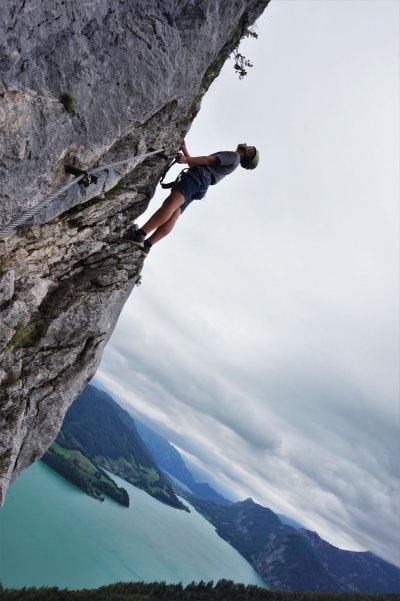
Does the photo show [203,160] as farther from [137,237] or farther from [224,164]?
[137,237]

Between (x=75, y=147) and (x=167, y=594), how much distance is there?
12486 cm

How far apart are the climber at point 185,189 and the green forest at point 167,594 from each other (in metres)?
81.0

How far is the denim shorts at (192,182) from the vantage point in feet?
32.9

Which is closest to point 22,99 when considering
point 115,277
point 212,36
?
point 115,277

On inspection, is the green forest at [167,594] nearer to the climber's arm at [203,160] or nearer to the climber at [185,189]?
the climber at [185,189]

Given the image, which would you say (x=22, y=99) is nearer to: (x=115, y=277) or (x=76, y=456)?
(x=115, y=277)

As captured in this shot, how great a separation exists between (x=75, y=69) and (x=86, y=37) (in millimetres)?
801

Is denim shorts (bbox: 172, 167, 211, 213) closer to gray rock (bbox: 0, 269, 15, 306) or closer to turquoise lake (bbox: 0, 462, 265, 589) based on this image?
gray rock (bbox: 0, 269, 15, 306)

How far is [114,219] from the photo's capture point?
10.5 metres

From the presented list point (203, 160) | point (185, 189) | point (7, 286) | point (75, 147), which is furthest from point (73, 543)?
point (75, 147)

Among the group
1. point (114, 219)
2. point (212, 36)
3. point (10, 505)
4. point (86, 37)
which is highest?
point (212, 36)

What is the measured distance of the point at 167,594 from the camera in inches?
3942

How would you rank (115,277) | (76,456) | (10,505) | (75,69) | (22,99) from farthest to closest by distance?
(76,456)
(10,505)
(115,277)
(75,69)
(22,99)

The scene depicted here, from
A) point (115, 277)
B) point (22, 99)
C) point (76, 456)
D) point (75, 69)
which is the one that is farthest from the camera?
point (76, 456)
